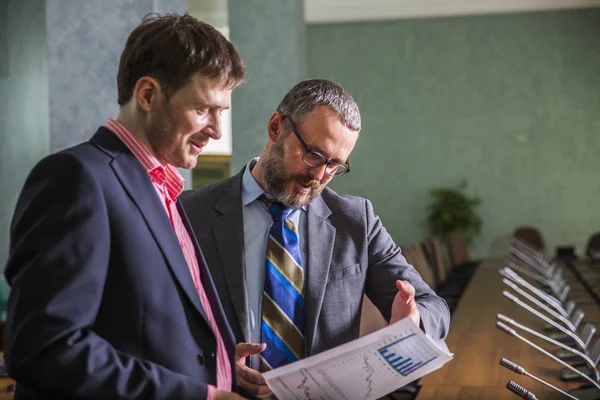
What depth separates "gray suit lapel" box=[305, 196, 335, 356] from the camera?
1.98 meters

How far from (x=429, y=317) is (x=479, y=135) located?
397 inches

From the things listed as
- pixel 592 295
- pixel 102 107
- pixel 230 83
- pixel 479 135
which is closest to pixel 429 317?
pixel 230 83

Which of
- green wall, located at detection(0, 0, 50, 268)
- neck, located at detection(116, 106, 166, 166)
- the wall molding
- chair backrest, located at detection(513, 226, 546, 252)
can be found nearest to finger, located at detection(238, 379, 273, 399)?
neck, located at detection(116, 106, 166, 166)

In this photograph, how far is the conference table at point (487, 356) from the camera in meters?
2.90

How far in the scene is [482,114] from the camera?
1169 centimetres

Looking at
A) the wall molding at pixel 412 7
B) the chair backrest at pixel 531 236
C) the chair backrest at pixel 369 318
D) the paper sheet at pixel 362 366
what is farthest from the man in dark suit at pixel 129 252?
the wall molding at pixel 412 7

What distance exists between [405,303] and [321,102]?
0.54 m

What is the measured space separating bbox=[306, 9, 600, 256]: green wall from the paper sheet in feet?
34.2

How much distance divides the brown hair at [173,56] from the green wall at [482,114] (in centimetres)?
1068

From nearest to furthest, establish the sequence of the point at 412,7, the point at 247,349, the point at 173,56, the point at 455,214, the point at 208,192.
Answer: the point at 173,56, the point at 247,349, the point at 208,192, the point at 455,214, the point at 412,7

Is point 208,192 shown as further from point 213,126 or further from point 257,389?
point 213,126

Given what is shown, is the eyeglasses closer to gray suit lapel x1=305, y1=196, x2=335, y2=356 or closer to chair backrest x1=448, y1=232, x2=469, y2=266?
gray suit lapel x1=305, y1=196, x2=335, y2=356

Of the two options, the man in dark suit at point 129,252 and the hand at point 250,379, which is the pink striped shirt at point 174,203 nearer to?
the man in dark suit at point 129,252

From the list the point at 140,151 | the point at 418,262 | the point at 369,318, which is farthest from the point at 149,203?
the point at 418,262
